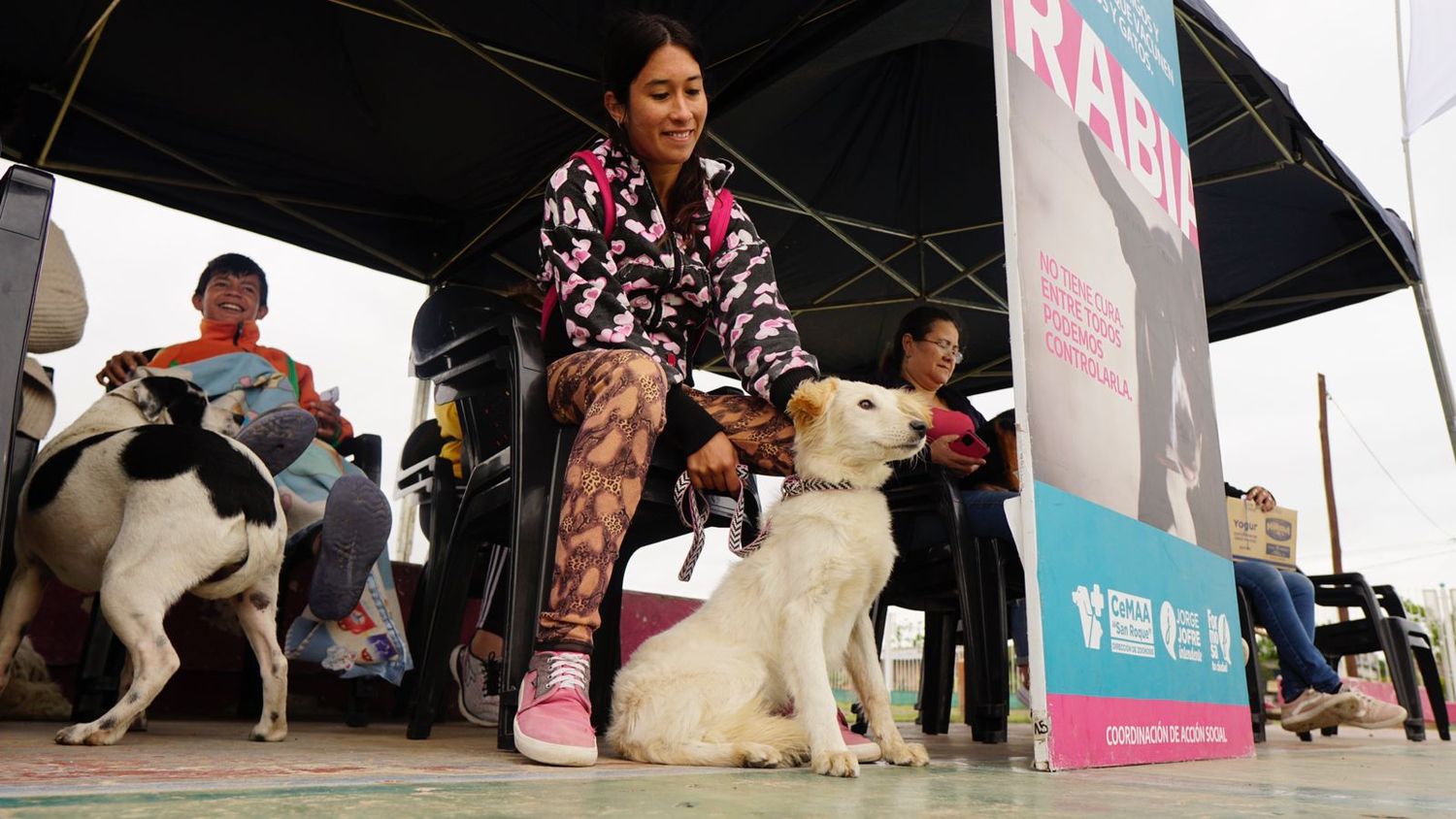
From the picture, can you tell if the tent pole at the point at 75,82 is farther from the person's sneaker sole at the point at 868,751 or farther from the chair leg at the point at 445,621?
the person's sneaker sole at the point at 868,751

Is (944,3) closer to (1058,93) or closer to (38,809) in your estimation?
(1058,93)

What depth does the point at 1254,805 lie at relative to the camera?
1.28m

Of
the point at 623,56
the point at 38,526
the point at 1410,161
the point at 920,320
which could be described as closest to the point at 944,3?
the point at 920,320

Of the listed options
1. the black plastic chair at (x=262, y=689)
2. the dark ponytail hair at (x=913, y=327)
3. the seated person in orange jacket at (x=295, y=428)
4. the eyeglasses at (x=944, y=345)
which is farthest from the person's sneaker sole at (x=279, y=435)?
the eyeglasses at (x=944, y=345)

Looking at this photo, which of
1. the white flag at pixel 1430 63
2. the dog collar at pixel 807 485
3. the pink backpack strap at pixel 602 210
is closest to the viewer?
the dog collar at pixel 807 485

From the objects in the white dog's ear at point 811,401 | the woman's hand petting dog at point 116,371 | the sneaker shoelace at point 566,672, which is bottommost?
the sneaker shoelace at point 566,672

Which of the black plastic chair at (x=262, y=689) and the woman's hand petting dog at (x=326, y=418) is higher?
the woman's hand petting dog at (x=326, y=418)

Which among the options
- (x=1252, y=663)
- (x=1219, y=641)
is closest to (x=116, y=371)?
(x=1219, y=641)

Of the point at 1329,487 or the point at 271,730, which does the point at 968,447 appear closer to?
the point at 271,730

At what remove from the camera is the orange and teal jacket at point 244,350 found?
11.2ft

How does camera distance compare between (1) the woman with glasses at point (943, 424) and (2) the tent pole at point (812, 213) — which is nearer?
(1) the woman with glasses at point (943, 424)

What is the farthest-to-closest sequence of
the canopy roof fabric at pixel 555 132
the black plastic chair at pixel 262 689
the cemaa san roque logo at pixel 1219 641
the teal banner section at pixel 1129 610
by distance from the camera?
the canopy roof fabric at pixel 555 132 → the black plastic chair at pixel 262 689 → the cemaa san roque logo at pixel 1219 641 → the teal banner section at pixel 1129 610

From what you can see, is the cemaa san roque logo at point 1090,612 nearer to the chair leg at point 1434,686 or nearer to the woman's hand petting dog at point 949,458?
the woman's hand petting dog at point 949,458

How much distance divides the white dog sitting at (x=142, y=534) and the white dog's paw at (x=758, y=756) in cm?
110
